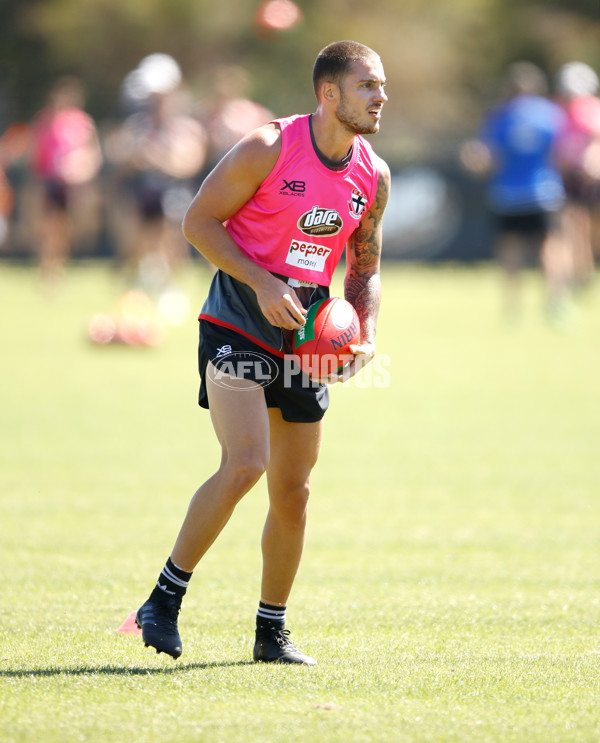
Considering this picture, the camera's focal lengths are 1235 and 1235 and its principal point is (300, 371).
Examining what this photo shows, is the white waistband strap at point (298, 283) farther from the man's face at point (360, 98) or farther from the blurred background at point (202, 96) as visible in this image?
the blurred background at point (202, 96)

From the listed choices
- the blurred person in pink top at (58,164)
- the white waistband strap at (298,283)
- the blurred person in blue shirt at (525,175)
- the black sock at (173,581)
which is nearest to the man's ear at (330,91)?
the white waistband strap at (298,283)

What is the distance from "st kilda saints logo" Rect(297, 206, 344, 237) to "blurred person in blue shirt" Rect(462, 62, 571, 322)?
11.5 meters

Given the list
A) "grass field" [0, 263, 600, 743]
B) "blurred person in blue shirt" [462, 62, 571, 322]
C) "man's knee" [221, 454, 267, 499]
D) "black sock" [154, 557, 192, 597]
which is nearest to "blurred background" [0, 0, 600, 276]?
"grass field" [0, 263, 600, 743]

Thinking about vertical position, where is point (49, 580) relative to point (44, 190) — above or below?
below

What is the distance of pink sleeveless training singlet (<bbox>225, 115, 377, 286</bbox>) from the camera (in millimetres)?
4684

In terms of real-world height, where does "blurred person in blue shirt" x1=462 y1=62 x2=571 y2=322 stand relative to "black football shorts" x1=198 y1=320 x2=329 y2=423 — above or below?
above

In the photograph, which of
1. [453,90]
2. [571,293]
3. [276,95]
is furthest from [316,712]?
[453,90]

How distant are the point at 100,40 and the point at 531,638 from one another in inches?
1682

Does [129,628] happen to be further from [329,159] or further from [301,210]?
[329,159]

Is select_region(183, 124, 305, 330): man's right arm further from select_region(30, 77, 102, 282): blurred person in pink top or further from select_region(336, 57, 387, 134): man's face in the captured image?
select_region(30, 77, 102, 282): blurred person in pink top

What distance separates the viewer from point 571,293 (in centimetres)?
2003

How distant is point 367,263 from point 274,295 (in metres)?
0.69

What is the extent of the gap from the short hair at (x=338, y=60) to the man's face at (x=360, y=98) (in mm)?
26

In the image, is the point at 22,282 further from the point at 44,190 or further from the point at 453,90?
the point at 453,90
